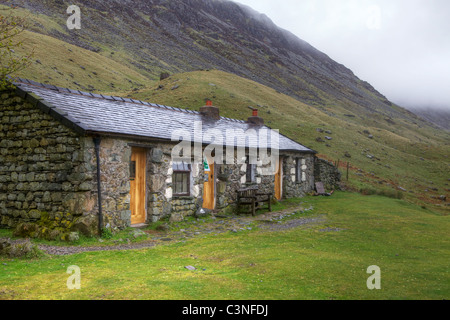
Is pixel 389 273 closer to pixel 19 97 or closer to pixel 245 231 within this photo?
pixel 245 231

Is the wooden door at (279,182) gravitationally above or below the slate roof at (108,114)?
below

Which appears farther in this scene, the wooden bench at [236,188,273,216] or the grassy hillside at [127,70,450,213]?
the grassy hillside at [127,70,450,213]

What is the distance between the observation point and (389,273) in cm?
759

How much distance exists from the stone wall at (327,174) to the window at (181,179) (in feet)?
45.5

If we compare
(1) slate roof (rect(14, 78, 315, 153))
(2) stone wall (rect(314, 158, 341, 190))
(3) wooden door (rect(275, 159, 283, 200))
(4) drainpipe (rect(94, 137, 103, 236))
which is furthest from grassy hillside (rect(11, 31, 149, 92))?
(4) drainpipe (rect(94, 137, 103, 236))

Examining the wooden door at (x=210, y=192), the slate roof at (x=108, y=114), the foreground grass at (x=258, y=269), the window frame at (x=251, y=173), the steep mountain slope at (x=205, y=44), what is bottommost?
the foreground grass at (x=258, y=269)

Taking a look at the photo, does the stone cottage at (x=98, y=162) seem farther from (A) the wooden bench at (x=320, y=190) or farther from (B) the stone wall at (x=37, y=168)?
(A) the wooden bench at (x=320, y=190)

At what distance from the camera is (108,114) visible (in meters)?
13.9

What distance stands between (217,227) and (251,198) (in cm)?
386

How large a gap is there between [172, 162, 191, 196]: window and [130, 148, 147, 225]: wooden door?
1385mm

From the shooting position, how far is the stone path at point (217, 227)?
33.6 ft

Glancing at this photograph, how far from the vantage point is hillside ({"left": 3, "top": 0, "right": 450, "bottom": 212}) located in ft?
128

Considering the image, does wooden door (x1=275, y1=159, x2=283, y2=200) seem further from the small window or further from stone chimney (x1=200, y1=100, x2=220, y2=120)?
the small window

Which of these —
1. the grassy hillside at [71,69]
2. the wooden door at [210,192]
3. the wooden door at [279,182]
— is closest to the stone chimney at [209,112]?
the wooden door at [210,192]
